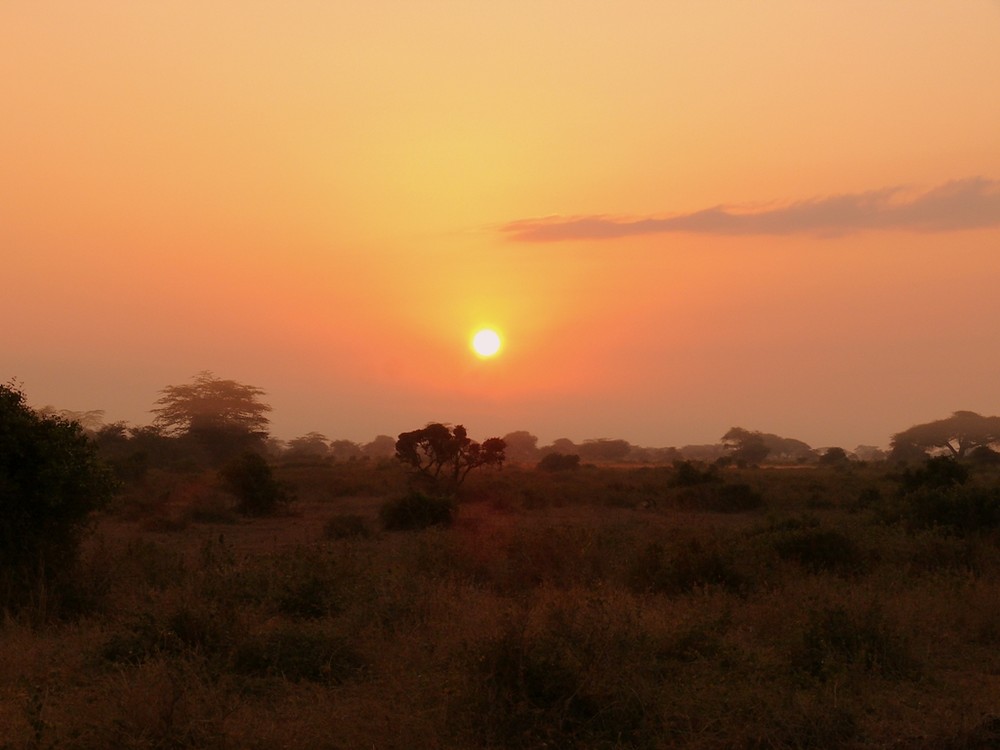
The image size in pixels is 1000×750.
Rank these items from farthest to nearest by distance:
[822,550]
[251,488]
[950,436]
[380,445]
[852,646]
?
1. [380,445]
2. [950,436]
3. [251,488]
4. [822,550]
5. [852,646]

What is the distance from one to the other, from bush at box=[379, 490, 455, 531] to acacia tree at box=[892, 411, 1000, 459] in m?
73.4

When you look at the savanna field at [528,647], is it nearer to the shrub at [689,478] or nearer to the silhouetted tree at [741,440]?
the shrub at [689,478]

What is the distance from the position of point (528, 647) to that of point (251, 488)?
2062cm

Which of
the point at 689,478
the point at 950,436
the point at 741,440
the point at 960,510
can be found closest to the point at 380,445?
the point at 741,440

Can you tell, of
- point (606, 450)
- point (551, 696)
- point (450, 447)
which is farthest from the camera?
point (606, 450)

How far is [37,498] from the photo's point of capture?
10102 mm

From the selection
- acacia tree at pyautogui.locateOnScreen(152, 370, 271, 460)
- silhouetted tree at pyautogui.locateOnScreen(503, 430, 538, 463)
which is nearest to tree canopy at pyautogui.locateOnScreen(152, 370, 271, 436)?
acacia tree at pyautogui.locateOnScreen(152, 370, 271, 460)

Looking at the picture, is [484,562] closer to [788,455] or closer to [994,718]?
[994,718]

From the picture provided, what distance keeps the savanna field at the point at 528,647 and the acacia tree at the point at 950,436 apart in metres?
79.3

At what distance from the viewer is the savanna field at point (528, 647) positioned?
5754 mm

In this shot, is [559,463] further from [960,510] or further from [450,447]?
[960,510]

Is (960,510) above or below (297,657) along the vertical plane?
below

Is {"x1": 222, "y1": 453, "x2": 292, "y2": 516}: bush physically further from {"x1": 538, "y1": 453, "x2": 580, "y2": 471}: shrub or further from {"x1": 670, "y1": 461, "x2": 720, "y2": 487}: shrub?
{"x1": 538, "y1": 453, "x2": 580, "y2": 471}: shrub

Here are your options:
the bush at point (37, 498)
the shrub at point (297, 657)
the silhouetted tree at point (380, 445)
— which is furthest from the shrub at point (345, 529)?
the silhouetted tree at point (380, 445)
